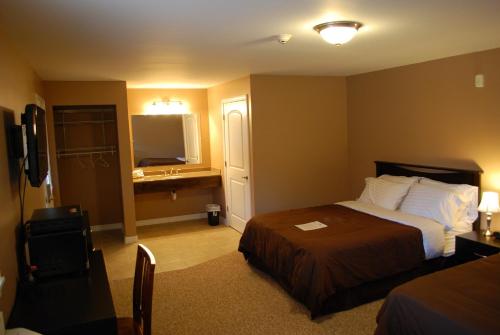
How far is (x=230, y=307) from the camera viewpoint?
11.4 feet

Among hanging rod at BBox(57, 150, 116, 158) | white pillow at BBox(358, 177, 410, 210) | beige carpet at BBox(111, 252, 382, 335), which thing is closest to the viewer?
beige carpet at BBox(111, 252, 382, 335)

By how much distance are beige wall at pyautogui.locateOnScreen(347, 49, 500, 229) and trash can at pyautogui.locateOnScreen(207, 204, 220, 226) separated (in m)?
2.16

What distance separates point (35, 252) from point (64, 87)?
10.9 feet

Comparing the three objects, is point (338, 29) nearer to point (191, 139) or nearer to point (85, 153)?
point (191, 139)

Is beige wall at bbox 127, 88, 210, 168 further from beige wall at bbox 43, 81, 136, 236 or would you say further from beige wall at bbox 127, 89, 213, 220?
beige wall at bbox 43, 81, 136, 236

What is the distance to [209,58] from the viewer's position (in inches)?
146

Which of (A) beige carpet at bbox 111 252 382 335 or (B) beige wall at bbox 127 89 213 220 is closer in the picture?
(A) beige carpet at bbox 111 252 382 335

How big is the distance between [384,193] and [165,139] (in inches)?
144

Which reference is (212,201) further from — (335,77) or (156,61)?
(156,61)

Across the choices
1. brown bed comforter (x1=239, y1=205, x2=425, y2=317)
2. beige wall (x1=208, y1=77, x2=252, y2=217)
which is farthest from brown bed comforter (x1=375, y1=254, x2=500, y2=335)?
beige wall (x1=208, y1=77, x2=252, y2=217)

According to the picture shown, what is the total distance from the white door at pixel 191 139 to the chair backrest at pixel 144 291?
4.36 m

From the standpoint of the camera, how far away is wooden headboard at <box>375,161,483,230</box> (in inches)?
155

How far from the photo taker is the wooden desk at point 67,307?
1.80 m

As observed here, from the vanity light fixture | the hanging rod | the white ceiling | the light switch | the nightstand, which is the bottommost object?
the nightstand
